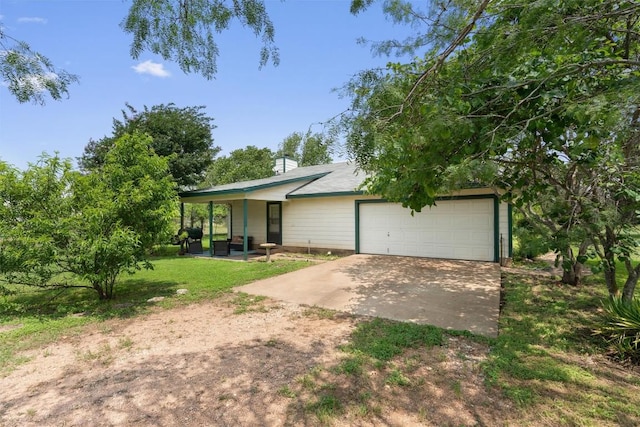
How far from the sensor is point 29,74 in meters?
3.14

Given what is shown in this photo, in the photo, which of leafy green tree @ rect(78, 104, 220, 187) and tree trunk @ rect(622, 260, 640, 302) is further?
leafy green tree @ rect(78, 104, 220, 187)

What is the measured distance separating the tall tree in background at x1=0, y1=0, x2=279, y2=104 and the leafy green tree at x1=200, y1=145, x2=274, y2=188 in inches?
983

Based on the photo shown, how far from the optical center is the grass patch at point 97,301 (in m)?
4.48

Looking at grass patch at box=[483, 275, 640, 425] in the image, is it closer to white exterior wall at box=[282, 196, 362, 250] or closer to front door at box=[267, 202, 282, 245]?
white exterior wall at box=[282, 196, 362, 250]

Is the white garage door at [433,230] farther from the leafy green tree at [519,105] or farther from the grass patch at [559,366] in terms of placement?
the leafy green tree at [519,105]

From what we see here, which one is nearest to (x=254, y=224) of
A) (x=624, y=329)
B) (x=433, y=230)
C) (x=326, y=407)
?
(x=433, y=230)

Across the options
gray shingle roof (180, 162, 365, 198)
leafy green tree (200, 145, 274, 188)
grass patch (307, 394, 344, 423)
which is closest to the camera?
grass patch (307, 394, 344, 423)

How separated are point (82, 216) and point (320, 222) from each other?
334 inches

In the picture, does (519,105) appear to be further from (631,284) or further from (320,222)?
(320,222)

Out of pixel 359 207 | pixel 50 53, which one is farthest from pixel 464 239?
pixel 50 53

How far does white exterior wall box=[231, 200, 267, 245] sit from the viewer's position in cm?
1480

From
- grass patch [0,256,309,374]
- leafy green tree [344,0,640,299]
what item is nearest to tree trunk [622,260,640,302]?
leafy green tree [344,0,640,299]

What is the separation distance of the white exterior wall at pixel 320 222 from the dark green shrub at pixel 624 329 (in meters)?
8.40

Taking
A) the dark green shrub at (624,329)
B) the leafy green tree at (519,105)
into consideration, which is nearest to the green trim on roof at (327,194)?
the leafy green tree at (519,105)
